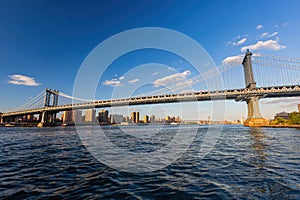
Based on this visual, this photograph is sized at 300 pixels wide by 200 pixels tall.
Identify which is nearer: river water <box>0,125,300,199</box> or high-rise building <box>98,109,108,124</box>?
river water <box>0,125,300,199</box>

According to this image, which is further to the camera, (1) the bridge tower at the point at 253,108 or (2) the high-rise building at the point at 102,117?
(2) the high-rise building at the point at 102,117

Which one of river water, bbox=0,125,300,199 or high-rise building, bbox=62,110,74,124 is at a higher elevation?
high-rise building, bbox=62,110,74,124

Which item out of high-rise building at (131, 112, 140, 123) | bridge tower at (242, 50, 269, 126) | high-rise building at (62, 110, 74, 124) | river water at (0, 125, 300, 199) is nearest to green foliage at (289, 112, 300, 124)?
bridge tower at (242, 50, 269, 126)

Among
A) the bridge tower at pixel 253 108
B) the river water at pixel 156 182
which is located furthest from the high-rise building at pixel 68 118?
the river water at pixel 156 182

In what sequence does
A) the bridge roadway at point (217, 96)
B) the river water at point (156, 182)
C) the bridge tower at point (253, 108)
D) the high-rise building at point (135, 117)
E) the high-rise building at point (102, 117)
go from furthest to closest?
1. the high-rise building at point (135, 117)
2. the high-rise building at point (102, 117)
3. the bridge roadway at point (217, 96)
4. the bridge tower at point (253, 108)
5. the river water at point (156, 182)

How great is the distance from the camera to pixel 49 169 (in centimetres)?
654

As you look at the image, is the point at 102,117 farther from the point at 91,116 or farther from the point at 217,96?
the point at 217,96

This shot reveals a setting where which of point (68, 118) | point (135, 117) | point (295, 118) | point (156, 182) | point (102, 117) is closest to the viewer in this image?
point (156, 182)

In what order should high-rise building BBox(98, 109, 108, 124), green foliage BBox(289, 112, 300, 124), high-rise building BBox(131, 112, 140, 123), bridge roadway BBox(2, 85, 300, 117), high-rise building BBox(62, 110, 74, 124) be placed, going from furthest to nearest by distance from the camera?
high-rise building BBox(131, 112, 140, 123), high-rise building BBox(98, 109, 108, 124), high-rise building BBox(62, 110, 74, 124), bridge roadway BBox(2, 85, 300, 117), green foliage BBox(289, 112, 300, 124)

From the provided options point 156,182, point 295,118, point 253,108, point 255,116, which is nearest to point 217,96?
point 253,108

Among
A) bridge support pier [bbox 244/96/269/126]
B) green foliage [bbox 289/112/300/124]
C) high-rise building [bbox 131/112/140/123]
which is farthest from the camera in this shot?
high-rise building [bbox 131/112/140/123]

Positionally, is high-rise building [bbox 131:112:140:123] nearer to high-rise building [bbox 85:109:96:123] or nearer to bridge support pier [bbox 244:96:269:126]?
high-rise building [bbox 85:109:96:123]

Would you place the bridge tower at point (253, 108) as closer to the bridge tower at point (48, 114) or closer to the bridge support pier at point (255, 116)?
the bridge support pier at point (255, 116)

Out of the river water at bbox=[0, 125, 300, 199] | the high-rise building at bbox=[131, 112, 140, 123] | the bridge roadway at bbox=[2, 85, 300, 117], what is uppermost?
the bridge roadway at bbox=[2, 85, 300, 117]
